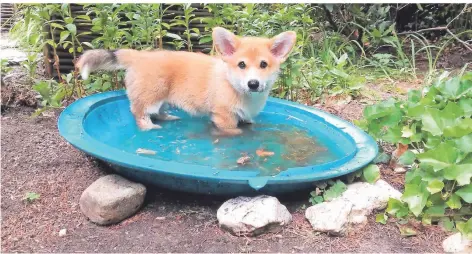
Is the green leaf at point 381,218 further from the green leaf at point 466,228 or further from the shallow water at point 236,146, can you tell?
the shallow water at point 236,146

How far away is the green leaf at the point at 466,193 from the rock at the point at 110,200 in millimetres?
1723

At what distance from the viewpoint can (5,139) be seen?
12.3 ft

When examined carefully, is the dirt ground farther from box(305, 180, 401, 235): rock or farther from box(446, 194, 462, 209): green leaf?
box(446, 194, 462, 209): green leaf

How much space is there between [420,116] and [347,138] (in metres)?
0.61

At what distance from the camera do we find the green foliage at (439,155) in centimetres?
272

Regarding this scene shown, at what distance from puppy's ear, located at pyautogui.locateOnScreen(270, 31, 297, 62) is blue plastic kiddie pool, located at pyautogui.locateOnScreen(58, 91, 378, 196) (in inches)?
23.6

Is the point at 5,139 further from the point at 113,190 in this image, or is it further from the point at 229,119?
the point at 229,119

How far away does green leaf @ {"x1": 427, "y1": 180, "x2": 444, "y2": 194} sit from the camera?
2.70m

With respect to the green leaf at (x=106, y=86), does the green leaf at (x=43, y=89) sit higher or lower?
higher

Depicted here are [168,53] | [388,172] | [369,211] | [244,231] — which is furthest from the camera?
[168,53]

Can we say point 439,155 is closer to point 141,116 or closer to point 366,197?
point 366,197

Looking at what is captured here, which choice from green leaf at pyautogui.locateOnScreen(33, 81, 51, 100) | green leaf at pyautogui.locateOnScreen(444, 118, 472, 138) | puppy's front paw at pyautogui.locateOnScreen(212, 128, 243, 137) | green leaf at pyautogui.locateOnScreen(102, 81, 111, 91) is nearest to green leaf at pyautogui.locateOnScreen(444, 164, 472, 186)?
green leaf at pyautogui.locateOnScreen(444, 118, 472, 138)

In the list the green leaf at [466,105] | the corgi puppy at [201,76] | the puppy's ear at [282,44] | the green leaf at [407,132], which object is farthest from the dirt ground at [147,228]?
the puppy's ear at [282,44]

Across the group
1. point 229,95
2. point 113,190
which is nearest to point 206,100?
point 229,95
